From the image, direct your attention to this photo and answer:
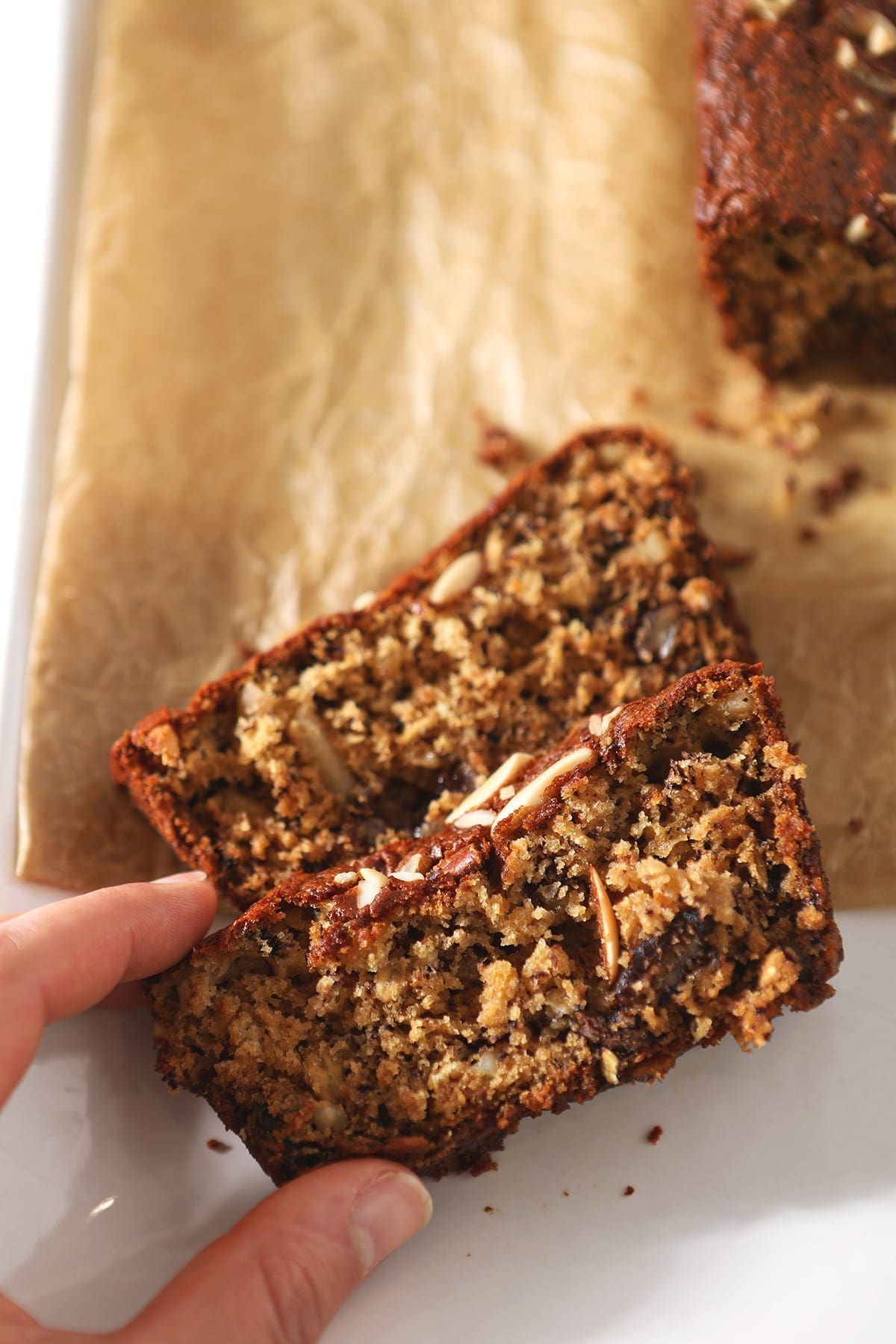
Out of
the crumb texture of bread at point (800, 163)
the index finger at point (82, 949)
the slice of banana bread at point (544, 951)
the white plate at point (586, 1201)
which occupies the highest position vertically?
the crumb texture of bread at point (800, 163)

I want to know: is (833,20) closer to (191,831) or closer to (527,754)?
(527,754)

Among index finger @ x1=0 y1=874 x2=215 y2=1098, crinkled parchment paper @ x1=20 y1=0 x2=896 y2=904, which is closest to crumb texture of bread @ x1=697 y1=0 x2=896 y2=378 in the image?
crinkled parchment paper @ x1=20 y1=0 x2=896 y2=904

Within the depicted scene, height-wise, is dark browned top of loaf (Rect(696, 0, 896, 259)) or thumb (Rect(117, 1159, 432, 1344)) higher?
dark browned top of loaf (Rect(696, 0, 896, 259))

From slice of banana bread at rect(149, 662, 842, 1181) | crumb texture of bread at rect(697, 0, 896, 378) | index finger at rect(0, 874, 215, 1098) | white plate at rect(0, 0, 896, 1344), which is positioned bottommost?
white plate at rect(0, 0, 896, 1344)

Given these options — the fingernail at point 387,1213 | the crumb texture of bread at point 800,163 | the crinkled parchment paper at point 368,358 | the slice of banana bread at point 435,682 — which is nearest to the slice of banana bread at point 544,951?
the fingernail at point 387,1213

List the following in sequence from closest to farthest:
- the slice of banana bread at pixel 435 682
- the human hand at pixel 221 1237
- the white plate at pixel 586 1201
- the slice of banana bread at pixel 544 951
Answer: the human hand at pixel 221 1237
the slice of banana bread at pixel 544 951
the white plate at pixel 586 1201
the slice of banana bread at pixel 435 682

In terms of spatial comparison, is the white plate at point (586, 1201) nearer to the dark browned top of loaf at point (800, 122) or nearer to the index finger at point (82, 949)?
the index finger at point (82, 949)

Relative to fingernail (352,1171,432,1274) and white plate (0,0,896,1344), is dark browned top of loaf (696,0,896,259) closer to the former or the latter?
white plate (0,0,896,1344)

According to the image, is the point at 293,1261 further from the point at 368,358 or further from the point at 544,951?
the point at 368,358
